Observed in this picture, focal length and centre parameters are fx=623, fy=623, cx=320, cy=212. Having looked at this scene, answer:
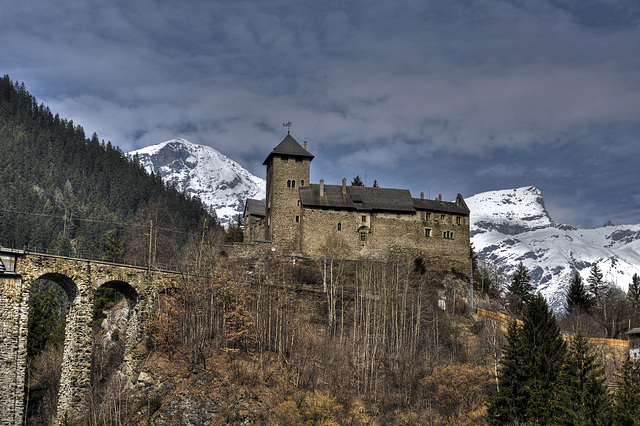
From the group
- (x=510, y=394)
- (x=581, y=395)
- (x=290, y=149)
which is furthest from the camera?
(x=290, y=149)

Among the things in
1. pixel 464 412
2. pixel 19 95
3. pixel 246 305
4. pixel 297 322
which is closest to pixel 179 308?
pixel 246 305

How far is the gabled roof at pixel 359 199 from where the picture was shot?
7725cm

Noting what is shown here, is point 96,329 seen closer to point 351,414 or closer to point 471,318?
point 351,414

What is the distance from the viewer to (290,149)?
7969 centimetres

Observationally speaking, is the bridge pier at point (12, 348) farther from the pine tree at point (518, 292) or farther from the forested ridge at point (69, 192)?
the pine tree at point (518, 292)

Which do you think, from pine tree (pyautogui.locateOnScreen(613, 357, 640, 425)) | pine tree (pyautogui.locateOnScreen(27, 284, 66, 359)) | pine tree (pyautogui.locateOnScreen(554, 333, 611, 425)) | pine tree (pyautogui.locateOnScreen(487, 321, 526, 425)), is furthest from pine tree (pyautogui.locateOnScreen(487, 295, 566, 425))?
pine tree (pyautogui.locateOnScreen(27, 284, 66, 359))

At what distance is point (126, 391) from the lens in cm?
4925

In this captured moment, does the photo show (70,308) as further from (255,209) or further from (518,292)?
(518,292)

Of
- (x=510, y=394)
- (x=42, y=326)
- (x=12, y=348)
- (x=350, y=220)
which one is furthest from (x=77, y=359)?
(x=350, y=220)

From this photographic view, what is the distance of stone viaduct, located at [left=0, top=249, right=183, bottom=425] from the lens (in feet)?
151

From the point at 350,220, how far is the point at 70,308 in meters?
36.1

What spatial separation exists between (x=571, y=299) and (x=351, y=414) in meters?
53.3

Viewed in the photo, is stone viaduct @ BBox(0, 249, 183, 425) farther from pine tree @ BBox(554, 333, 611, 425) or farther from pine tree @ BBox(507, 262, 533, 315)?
pine tree @ BBox(507, 262, 533, 315)

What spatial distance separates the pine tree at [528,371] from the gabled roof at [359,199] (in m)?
33.9
